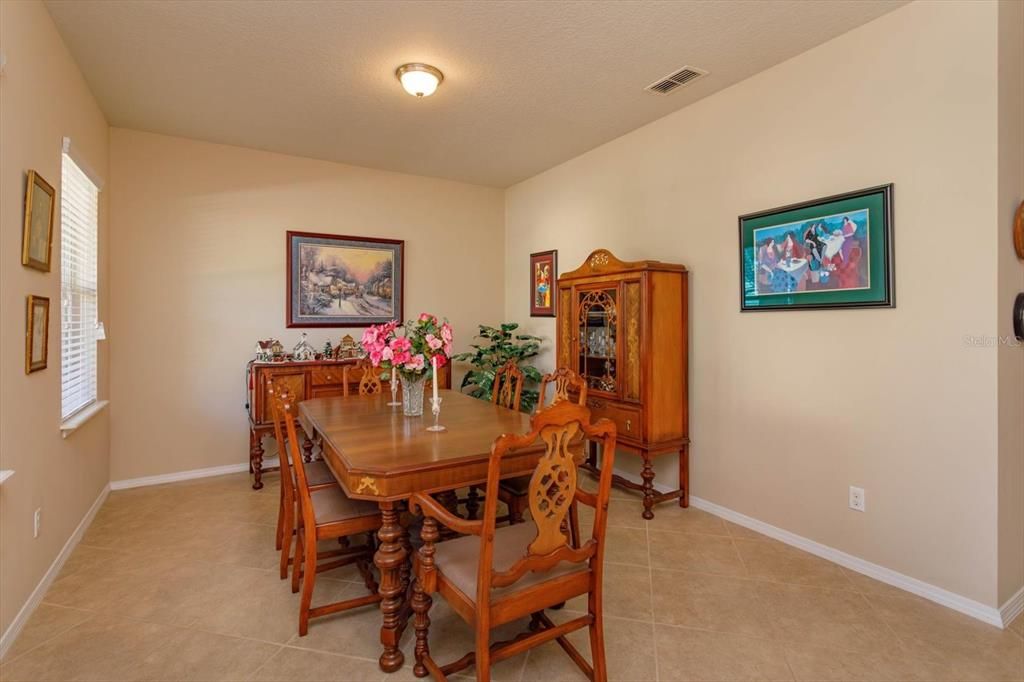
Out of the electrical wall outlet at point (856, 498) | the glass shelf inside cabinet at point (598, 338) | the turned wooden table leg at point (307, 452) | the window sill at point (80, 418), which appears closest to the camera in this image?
the electrical wall outlet at point (856, 498)

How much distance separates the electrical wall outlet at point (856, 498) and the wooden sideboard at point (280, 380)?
3.38 metres

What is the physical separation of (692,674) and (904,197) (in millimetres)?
2349

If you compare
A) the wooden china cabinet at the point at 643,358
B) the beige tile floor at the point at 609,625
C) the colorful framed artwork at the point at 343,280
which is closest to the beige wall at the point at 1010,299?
the beige tile floor at the point at 609,625

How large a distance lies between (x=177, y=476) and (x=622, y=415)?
3592 mm

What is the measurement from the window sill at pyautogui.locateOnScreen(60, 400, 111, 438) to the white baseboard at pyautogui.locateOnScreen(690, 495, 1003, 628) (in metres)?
3.86

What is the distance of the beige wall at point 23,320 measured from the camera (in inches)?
81.2

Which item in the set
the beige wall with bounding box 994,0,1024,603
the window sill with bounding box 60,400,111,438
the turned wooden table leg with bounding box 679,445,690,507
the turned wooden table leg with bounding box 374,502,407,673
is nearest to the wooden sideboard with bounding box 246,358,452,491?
the window sill with bounding box 60,400,111,438

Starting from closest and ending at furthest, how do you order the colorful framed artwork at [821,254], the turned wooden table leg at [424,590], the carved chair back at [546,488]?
the carved chair back at [546,488] < the turned wooden table leg at [424,590] < the colorful framed artwork at [821,254]

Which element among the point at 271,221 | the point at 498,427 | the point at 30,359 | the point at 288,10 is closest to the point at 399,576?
the point at 498,427

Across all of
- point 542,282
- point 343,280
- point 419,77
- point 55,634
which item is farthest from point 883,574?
point 343,280

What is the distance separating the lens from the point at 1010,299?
230 centimetres

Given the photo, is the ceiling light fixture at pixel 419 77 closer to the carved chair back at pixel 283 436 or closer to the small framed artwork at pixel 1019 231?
the carved chair back at pixel 283 436

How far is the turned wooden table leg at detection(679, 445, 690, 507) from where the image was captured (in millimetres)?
3576

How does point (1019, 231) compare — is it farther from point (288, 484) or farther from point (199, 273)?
point (199, 273)
